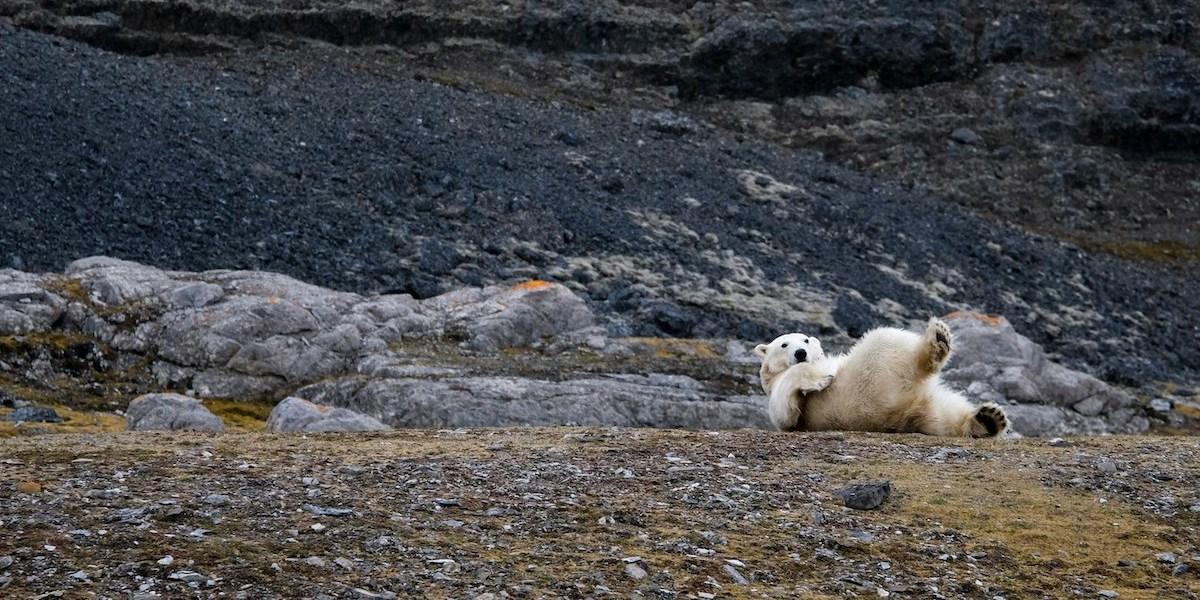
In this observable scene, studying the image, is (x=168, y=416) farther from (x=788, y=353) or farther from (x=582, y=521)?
(x=582, y=521)

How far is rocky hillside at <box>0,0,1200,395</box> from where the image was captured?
27.4 metres

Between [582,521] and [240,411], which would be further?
[240,411]

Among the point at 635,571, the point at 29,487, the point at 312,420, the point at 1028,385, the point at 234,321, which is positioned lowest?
the point at 1028,385

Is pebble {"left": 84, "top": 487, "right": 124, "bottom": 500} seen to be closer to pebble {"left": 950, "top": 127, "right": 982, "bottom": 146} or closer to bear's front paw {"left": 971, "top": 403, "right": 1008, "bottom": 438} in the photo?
bear's front paw {"left": 971, "top": 403, "right": 1008, "bottom": 438}

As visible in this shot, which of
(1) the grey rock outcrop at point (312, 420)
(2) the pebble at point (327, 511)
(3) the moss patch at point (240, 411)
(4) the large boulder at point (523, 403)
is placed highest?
(2) the pebble at point (327, 511)

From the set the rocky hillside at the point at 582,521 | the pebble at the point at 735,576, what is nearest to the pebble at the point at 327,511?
the rocky hillside at the point at 582,521

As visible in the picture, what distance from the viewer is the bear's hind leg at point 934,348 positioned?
11.2 m

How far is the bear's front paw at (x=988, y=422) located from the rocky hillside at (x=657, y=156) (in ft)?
→ 43.2

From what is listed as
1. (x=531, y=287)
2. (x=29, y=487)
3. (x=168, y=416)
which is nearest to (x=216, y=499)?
(x=29, y=487)

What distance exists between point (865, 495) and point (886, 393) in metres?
3.25

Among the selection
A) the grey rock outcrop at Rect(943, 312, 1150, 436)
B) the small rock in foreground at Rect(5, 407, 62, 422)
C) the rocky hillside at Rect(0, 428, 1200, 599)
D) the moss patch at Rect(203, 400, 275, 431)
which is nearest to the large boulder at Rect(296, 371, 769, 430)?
the moss patch at Rect(203, 400, 275, 431)

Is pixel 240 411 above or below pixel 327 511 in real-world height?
below

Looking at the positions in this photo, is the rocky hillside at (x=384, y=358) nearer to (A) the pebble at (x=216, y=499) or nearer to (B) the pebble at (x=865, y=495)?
(A) the pebble at (x=216, y=499)

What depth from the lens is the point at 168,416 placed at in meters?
13.5
